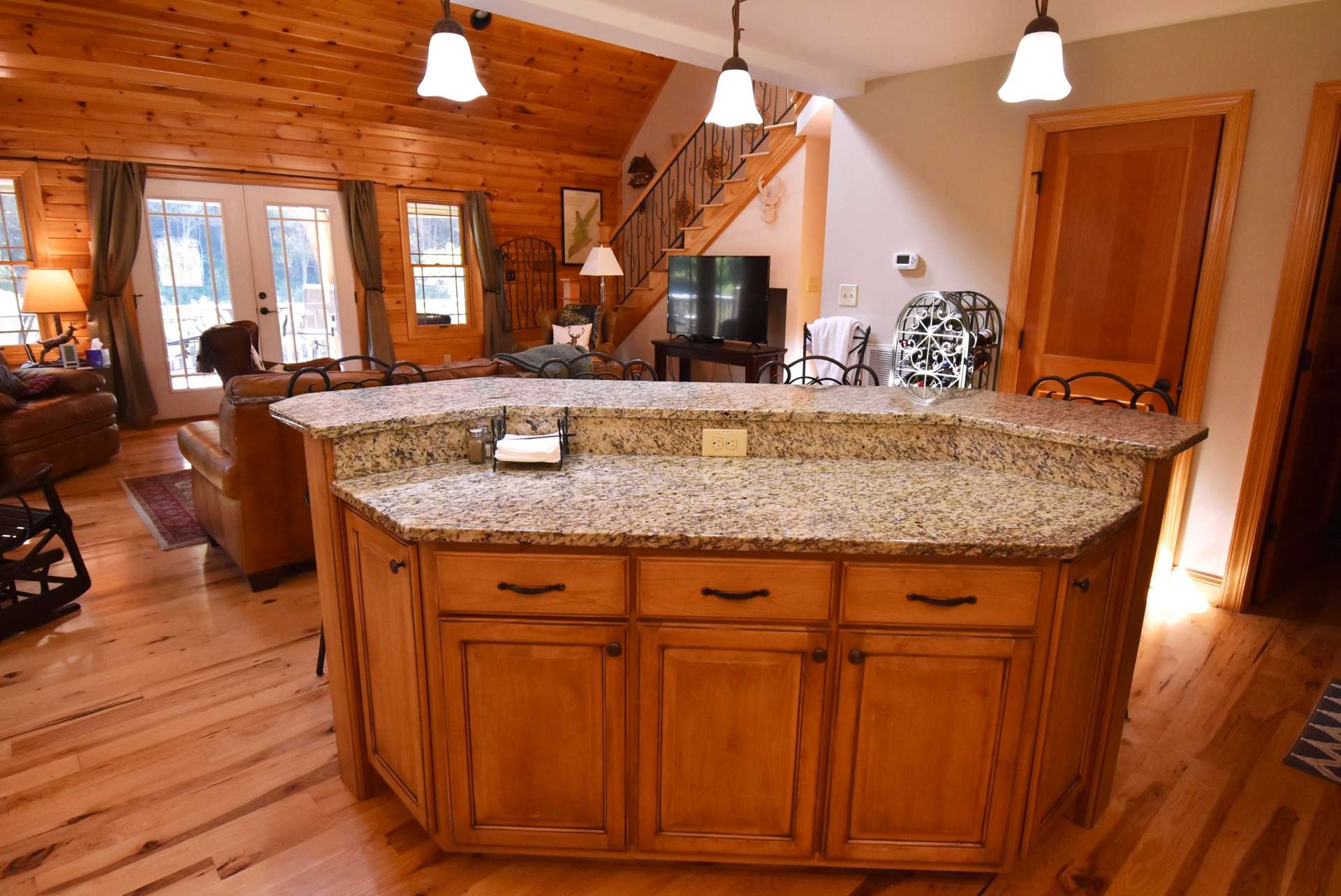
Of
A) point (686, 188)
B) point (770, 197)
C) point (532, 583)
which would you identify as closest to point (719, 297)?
point (770, 197)

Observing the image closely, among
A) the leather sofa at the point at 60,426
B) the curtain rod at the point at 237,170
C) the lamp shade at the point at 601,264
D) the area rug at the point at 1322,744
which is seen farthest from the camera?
the lamp shade at the point at 601,264

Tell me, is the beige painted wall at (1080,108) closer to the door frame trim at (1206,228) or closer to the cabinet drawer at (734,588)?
the door frame trim at (1206,228)

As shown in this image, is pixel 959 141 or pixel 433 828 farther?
pixel 959 141

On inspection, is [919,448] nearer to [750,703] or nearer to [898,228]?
[750,703]

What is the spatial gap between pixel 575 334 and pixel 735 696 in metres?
5.85

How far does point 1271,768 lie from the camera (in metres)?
2.21

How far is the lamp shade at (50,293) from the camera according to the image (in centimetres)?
521

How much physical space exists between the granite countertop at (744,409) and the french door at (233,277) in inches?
201

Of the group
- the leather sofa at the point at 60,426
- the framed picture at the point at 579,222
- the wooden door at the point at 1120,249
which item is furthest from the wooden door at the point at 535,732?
the framed picture at the point at 579,222

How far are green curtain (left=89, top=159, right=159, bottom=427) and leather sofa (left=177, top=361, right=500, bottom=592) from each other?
3.39 meters

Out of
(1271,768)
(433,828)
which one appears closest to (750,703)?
(433,828)

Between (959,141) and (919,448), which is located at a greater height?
(959,141)

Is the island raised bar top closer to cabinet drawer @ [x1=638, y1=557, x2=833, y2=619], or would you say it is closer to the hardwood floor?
cabinet drawer @ [x1=638, y1=557, x2=833, y2=619]

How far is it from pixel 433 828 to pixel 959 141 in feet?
12.5
